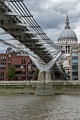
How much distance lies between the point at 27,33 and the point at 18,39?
2.60m

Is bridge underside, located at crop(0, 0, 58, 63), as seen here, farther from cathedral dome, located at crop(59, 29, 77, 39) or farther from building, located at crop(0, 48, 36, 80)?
cathedral dome, located at crop(59, 29, 77, 39)

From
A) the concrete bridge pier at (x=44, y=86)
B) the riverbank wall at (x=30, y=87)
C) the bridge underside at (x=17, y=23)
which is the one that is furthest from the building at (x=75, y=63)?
the bridge underside at (x=17, y=23)

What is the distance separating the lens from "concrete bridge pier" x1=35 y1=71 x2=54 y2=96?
6775 cm

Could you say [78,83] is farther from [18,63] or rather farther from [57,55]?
[18,63]

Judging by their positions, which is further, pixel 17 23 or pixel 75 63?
pixel 75 63

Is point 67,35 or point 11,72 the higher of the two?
point 67,35

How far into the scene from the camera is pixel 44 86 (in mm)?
69375

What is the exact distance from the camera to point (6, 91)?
79.1 meters

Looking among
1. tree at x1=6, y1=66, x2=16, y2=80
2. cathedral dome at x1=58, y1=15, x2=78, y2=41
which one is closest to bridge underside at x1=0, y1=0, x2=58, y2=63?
tree at x1=6, y1=66, x2=16, y2=80

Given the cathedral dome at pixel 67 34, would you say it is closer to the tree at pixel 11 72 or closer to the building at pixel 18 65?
the building at pixel 18 65

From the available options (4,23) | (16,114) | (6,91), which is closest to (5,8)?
(4,23)

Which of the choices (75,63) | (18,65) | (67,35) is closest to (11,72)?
(18,65)

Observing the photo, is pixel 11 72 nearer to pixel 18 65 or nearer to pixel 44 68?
pixel 18 65

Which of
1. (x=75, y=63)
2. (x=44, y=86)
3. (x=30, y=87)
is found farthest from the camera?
(x=75, y=63)
